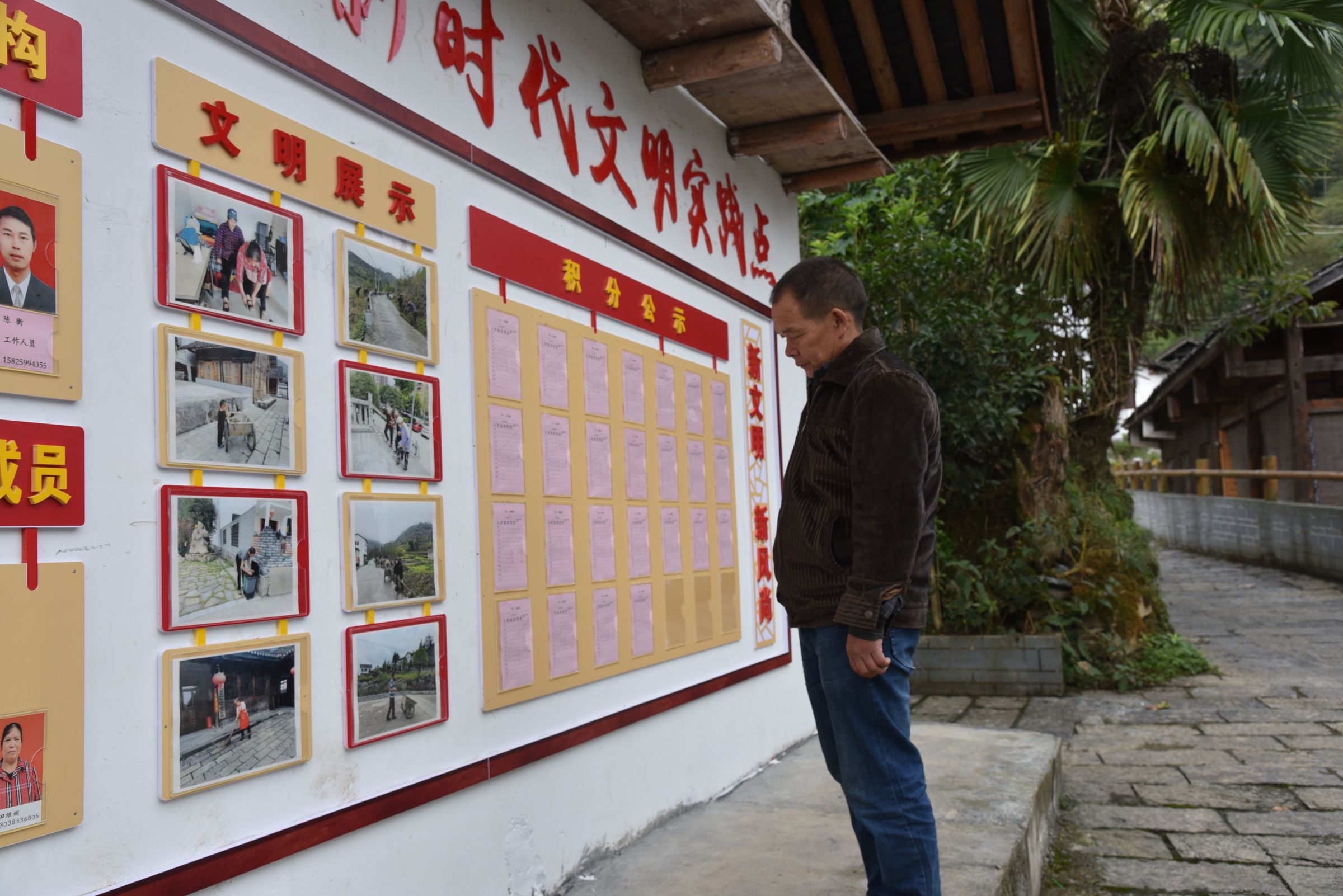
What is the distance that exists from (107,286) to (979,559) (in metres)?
6.70

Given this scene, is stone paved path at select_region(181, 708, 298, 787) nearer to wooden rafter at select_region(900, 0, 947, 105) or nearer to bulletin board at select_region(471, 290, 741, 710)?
bulletin board at select_region(471, 290, 741, 710)

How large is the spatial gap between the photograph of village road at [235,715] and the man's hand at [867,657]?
1.08 m

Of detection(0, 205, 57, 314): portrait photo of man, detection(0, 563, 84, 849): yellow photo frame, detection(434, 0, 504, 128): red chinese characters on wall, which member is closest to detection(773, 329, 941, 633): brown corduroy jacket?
detection(434, 0, 504, 128): red chinese characters on wall

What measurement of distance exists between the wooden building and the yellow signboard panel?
9.99m

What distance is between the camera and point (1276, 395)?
45.6 ft

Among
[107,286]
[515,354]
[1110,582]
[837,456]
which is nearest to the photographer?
[107,286]

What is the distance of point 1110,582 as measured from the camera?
6.99m

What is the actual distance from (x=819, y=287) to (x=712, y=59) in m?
1.39

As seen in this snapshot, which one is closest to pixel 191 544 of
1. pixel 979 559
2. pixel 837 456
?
pixel 837 456

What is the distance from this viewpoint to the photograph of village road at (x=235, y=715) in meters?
1.68

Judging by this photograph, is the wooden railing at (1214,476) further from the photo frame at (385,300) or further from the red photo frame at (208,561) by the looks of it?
the red photo frame at (208,561)

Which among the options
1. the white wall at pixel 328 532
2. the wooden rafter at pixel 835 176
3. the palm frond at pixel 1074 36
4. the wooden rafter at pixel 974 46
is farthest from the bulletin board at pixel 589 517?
the palm frond at pixel 1074 36

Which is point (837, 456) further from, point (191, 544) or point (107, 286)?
point (107, 286)

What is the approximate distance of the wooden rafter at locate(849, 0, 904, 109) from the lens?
4.02 meters
